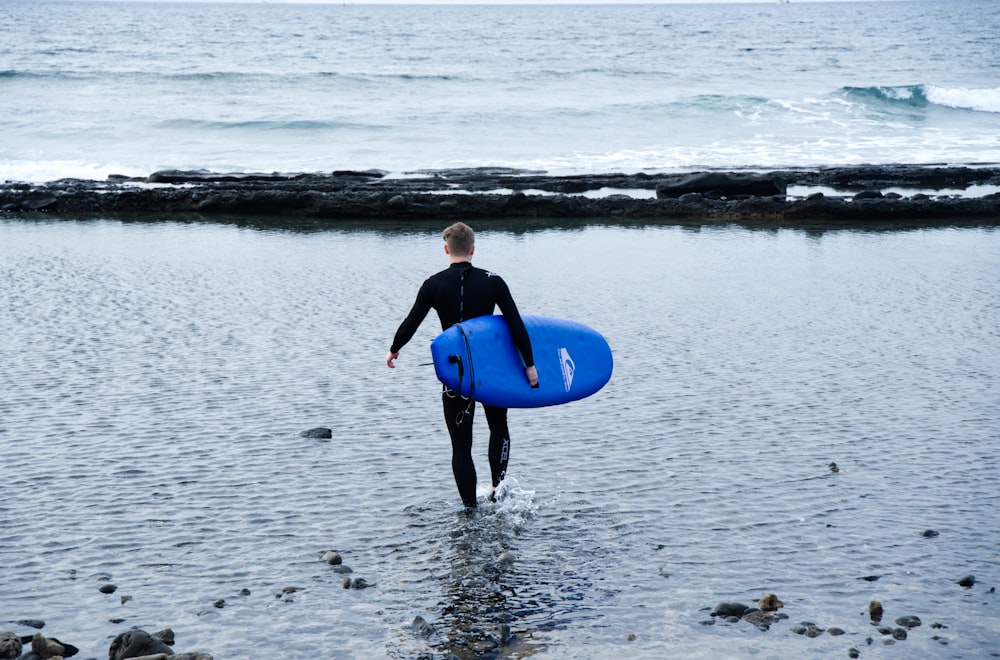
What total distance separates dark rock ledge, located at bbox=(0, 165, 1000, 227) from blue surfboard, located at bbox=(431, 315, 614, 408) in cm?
1645

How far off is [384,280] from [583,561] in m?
10.4

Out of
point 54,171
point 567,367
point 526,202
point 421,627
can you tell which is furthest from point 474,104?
point 421,627

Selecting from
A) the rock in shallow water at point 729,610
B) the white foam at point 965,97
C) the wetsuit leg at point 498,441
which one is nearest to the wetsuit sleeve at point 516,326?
the wetsuit leg at point 498,441

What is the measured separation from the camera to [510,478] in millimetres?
7762

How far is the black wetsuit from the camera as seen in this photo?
7133 millimetres

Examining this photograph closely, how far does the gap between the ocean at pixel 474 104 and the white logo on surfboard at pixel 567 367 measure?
1091 inches

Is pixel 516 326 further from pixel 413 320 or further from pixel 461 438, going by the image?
pixel 461 438

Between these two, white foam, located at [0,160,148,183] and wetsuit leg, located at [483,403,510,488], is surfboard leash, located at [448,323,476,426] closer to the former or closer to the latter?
wetsuit leg, located at [483,403,510,488]

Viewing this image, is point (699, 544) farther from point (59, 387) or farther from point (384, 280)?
point (384, 280)

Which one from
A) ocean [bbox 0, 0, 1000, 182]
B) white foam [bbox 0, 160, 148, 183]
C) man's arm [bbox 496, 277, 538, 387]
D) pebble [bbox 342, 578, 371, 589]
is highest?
ocean [bbox 0, 0, 1000, 182]

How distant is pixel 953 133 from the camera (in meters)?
47.0

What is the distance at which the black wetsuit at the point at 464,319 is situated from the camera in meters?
7.13

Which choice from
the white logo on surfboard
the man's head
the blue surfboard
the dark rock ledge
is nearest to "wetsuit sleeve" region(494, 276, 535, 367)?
the blue surfboard

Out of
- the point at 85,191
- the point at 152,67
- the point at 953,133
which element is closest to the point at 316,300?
the point at 85,191
